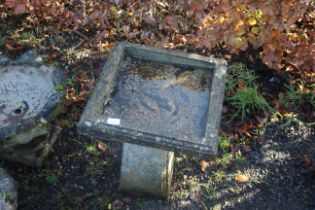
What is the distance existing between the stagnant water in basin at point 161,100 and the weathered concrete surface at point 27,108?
2.80ft

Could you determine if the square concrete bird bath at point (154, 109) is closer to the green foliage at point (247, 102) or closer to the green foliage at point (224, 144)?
the green foliage at point (224, 144)

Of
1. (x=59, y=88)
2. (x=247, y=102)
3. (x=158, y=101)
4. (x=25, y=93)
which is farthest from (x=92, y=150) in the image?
(x=247, y=102)

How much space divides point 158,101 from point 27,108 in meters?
1.26

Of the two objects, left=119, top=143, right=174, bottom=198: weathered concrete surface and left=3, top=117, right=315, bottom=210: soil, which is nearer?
left=119, top=143, right=174, bottom=198: weathered concrete surface

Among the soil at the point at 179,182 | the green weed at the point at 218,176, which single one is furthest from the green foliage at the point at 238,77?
the green weed at the point at 218,176

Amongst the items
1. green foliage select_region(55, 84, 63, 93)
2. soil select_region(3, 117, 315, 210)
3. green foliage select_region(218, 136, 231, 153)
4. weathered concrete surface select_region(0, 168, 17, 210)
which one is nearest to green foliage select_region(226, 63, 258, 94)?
green foliage select_region(218, 136, 231, 153)

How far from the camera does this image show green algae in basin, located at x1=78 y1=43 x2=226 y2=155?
2.27 m

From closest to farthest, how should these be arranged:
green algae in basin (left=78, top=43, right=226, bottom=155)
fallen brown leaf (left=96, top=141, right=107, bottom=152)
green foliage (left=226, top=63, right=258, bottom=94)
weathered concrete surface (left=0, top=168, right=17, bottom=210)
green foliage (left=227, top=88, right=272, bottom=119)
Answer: green algae in basin (left=78, top=43, right=226, bottom=155)
weathered concrete surface (left=0, top=168, right=17, bottom=210)
fallen brown leaf (left=96, top=141, right=107, bottom=152)
green foliage (left=227, top=88, right=272, bottom=119)
green foliage (left=226, top=63, right=258, bottom=94)

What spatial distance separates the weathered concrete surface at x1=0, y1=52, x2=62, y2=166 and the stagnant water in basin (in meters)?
0.85

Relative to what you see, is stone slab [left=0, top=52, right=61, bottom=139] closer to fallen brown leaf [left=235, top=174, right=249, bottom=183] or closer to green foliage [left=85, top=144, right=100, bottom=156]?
green foliage [left=85, top=144, right=100, bottom=156]

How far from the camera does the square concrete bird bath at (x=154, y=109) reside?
228 centimetres

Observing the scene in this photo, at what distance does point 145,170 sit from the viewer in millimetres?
2877

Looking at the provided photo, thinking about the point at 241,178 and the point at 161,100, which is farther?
the point at 241,178

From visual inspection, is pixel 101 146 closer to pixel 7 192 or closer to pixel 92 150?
pixel 92 150
